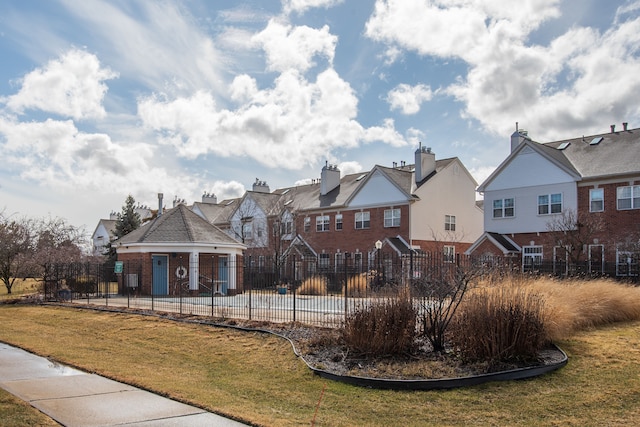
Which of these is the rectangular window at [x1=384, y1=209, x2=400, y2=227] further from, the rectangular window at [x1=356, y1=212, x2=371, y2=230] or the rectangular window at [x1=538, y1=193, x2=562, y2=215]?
the rectangular window at [x1=538, y1=193, x2=562, y2=215]

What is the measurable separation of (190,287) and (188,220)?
4.73 metres

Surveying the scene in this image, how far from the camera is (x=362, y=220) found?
4288cm

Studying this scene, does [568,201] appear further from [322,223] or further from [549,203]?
[322,223]

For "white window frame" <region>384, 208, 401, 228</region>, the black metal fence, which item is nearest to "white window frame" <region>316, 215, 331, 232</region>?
the black metal fence

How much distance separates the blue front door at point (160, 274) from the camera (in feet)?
98.9

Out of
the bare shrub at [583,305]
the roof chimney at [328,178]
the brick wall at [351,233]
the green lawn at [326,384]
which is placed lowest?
the green lawn at [326,384]

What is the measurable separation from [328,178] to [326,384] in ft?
129

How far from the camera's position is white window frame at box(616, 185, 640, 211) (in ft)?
96.6

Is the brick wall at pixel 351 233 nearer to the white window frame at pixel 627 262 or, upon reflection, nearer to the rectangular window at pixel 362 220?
the rectangular window at pixel 362 220

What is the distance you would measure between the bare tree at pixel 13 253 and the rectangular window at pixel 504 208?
28.5m

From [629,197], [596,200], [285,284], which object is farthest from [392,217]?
[629,197]

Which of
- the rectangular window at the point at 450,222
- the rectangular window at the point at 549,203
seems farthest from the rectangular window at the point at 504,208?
the rectangular window at the point at 450,222

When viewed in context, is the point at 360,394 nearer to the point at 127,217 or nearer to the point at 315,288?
the point at 315,288

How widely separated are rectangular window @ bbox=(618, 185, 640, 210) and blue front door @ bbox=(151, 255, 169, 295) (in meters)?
24.3
